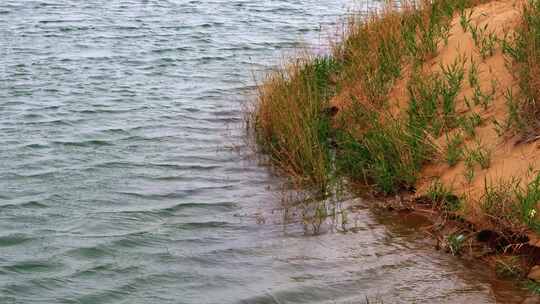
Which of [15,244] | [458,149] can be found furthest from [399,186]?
[15,244]

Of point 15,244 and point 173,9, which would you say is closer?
point 15,244

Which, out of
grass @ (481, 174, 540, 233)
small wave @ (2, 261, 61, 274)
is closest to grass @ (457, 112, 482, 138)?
grass @ (481, 174, 540, 233)

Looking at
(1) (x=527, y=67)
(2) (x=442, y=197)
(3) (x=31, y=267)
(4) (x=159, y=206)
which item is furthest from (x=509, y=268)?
(3) (x=31, y=267)

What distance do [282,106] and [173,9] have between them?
9.32 m

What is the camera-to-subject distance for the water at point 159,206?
17.3 feet

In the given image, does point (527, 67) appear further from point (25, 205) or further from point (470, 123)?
point (25, 205)

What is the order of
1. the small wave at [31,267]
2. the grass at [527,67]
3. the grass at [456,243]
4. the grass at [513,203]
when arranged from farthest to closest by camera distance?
the grass at [527,67]
the grass at [456,243]
the small wave at [31,267]
the grass at [513,203]

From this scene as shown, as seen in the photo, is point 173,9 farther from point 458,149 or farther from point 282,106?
point 458,149

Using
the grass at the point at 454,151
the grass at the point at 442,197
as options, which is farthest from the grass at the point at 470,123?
the grass at the point at 442,197

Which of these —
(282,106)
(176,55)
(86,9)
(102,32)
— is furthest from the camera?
(86,9)

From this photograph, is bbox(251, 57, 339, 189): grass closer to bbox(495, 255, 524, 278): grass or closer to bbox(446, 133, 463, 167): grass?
bbox(446, 133, 463, 167): grass

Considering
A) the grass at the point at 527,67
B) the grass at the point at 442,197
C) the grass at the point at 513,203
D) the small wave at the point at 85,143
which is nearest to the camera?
the grass at the point at 513,203

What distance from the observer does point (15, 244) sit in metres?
5.92

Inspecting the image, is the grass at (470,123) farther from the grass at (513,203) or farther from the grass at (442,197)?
the grass at (513,203)
